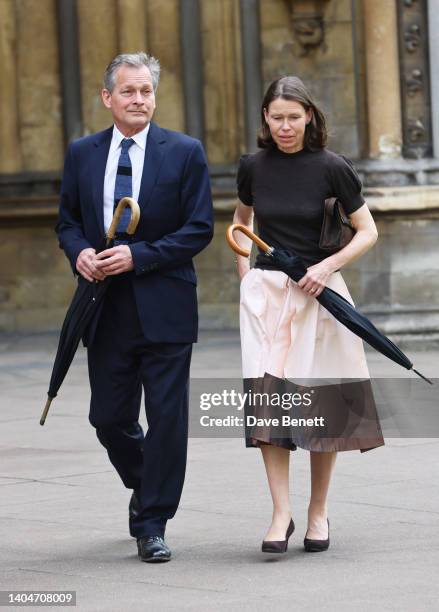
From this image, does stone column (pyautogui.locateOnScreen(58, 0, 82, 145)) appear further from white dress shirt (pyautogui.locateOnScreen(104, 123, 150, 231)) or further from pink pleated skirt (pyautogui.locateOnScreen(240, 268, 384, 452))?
pink pleated skirt (pyautogui.locateOnScreen(240, 268, 384, 452))

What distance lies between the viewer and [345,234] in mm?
6309

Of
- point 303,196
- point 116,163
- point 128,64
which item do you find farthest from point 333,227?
point 128,64

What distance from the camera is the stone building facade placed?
1503 centimetres

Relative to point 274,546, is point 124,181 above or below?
above

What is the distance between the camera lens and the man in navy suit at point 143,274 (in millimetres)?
6266

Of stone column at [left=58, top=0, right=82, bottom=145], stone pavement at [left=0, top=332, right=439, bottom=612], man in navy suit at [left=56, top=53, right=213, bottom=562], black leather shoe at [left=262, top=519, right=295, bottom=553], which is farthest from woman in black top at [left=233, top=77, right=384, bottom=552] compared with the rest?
stone column at [left=58, top=0, right=82, bottom=145]

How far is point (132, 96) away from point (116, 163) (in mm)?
274

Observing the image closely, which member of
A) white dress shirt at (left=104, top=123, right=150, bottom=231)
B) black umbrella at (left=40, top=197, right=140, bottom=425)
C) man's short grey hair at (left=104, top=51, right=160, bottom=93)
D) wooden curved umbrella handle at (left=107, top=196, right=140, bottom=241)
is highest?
man's short grey hair at (left=104, top=51, right=160, bottom=93)

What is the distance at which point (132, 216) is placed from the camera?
6172mm

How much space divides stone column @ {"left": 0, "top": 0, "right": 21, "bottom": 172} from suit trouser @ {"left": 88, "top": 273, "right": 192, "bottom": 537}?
10.3m

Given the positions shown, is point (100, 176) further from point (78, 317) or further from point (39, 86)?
point (39, 86)

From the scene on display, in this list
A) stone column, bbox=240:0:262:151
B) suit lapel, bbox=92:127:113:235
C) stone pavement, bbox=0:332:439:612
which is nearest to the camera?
stone pavement, bbox=0:332:439:612

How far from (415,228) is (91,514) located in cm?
839

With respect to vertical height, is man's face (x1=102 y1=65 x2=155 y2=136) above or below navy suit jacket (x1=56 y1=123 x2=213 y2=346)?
above
